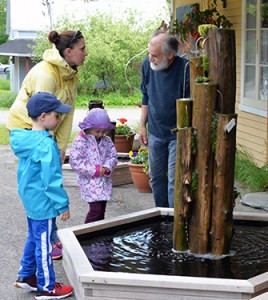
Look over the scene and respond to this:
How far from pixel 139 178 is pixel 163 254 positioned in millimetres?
3609

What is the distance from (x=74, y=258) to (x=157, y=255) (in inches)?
30.9

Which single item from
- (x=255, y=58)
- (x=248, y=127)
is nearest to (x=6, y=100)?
(x=248, y=127)

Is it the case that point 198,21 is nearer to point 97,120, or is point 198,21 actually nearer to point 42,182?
point 97,120

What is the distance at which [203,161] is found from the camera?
493cm

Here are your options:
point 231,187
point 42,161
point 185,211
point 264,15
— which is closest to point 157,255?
point 185,211

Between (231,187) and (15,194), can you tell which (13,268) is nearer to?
(231,187)

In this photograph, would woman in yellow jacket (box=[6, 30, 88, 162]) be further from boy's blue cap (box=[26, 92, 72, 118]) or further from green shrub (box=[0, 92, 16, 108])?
green shrub (box=[0, 92, 16, 108])

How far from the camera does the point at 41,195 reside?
492 cm

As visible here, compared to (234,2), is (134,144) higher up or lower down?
lower down

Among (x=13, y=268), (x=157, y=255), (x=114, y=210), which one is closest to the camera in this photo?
(x=157, y=255)

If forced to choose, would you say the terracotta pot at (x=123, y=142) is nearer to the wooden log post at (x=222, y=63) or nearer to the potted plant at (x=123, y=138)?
the potted plant at (x=123, y=138)

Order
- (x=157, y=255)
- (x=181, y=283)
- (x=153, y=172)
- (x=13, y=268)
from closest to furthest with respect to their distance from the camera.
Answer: (x=181, y=283), (x=157, y=255), (x=13, y=268), (x=153, y=172)

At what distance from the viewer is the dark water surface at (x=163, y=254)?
4898 millimetres

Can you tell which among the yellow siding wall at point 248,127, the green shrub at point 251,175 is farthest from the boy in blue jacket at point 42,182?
the yellow siding wall at point 248,127
